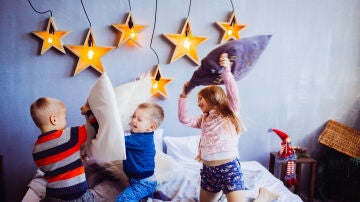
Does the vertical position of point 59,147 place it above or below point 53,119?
below

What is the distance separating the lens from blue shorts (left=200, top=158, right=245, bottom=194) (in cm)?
155

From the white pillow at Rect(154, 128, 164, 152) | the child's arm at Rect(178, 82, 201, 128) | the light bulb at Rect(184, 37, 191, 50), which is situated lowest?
the white pillow at Rect(154, 128, 164, 152)

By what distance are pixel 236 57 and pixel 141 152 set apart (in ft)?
2.41

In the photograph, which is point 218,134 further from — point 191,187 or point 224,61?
point 191,187

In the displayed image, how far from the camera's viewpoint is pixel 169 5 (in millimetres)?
2447

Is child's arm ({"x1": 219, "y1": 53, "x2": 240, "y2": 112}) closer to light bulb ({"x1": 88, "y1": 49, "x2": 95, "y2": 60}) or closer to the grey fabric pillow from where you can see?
the grey fabric pillow

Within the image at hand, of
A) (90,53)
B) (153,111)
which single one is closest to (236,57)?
(153,111)

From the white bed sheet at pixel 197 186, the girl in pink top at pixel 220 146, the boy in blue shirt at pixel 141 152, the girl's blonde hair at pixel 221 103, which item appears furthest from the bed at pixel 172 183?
the girl's blonde hair at pixel 221 103

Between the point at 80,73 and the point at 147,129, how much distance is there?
1043 millimetres

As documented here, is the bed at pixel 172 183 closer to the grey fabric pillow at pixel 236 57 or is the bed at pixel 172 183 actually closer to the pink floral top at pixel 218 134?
the pink floral top at pixel 218 134

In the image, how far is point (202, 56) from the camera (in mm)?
2566

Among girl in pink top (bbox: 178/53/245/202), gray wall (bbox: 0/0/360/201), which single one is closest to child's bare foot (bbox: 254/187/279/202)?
girl in pink top (bbox: 178/53/245/202)

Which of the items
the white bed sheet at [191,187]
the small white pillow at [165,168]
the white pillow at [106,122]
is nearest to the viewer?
the white pillow at [106,122]

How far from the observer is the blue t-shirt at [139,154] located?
5.22 feet
